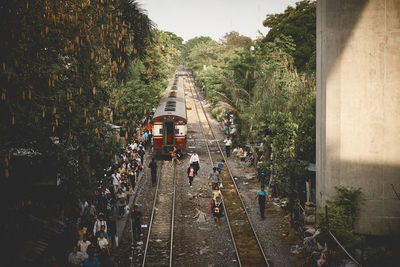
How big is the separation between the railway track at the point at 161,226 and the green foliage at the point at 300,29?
18.6 meters

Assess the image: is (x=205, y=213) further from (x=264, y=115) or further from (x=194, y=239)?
(x=264, y=115)


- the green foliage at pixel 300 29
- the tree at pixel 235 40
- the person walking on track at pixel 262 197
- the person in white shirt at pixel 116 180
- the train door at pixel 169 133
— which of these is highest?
the tree at pixel 235 40

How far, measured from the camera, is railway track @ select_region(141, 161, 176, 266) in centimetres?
1317

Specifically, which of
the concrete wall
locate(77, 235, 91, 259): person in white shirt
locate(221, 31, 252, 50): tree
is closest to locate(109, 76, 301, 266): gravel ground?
locate(77, 235, 91, 259): person in white shirt

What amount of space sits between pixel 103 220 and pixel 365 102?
342 inches

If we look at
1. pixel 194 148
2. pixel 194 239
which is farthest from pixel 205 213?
pixel 194 148

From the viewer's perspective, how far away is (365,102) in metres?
12.5

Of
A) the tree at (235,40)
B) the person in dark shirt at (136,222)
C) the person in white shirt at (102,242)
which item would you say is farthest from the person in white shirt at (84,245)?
the tree at (235,40)

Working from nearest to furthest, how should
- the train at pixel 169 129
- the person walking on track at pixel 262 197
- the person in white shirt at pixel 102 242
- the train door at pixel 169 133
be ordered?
the person in white shirt at pixel 102 242, the person walking on track at pixel 262 197, the train at pixel 169 129, the train door at pixel 169 133

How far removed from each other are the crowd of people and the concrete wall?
7.06 meters

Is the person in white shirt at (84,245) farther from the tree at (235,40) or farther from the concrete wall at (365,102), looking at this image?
the tree at (235,40)

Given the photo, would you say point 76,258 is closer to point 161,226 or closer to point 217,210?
point 161,226

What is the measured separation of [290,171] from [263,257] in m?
4.43

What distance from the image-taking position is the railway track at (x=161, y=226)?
43.2 ft
